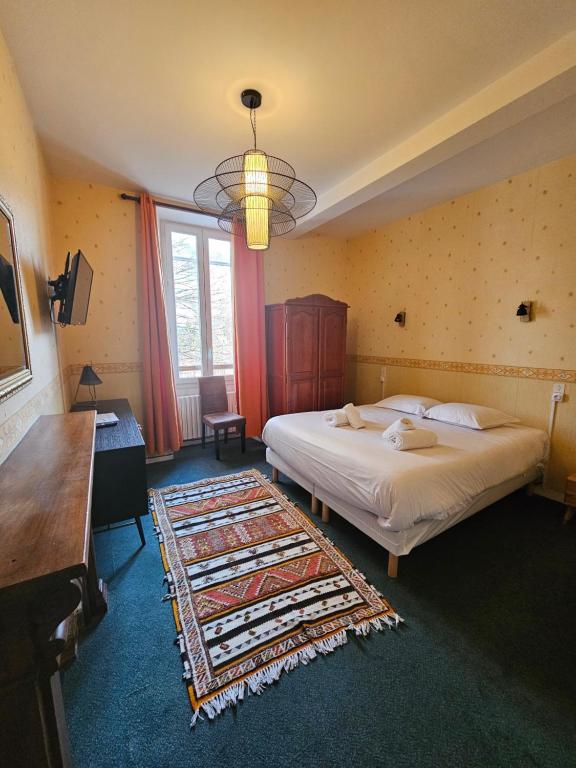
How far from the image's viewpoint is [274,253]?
4.12 meters

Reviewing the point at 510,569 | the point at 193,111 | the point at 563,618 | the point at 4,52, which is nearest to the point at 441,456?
Result: the point at 510,569

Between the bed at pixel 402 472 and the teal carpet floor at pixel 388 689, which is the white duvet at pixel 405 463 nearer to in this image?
the bed at pixel 402 472

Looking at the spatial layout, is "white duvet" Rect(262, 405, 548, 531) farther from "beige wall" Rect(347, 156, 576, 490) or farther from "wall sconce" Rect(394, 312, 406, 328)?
"wall sconce" Rect(394, 312, 406, 328)

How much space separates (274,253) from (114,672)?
13.4ft

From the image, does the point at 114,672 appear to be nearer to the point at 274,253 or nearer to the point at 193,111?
the point at 193,111

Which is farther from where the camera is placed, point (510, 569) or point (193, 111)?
point (193, 111)

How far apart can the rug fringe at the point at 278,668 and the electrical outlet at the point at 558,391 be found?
224 cm

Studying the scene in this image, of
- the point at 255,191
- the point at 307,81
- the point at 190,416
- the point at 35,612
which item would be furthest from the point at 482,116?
the point at 190,416

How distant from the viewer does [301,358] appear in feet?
12.5

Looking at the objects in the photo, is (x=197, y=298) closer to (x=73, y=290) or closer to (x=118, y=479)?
(x=73, y=290)

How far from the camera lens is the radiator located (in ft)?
12.6

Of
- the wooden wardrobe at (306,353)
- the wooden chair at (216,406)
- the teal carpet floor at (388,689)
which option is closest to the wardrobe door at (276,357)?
the wooden wardrobe at (306,353)

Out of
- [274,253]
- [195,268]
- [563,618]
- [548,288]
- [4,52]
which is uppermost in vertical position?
[4,52]

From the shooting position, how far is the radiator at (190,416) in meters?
3.84
